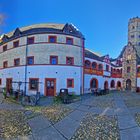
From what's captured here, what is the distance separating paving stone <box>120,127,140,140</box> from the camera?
7.42m

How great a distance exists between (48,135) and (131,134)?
3.69 m

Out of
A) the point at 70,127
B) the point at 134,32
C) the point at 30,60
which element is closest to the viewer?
the point at 70,127

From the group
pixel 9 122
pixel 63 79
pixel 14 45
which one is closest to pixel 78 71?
pixel 63 79

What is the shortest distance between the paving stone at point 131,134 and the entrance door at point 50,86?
1688 cm

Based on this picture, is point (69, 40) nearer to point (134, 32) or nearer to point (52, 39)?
point (52, 39)

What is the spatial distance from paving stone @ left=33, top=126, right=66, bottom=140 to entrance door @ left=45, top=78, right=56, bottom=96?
16115 millimetres

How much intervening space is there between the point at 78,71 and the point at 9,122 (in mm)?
17371

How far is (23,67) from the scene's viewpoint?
2577 centimetres

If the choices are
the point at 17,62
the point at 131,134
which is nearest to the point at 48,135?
the point at 131,134

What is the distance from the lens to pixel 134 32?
171 feet

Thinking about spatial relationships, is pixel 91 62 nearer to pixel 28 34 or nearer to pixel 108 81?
pixel 108 81

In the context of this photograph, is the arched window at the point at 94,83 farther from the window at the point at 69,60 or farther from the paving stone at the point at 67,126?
the paving stone at the point at 67,126

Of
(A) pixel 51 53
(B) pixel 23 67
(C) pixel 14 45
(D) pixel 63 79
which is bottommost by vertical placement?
(D) pixel 63 79

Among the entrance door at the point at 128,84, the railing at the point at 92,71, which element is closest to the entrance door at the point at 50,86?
the railing at the point at 92,71
